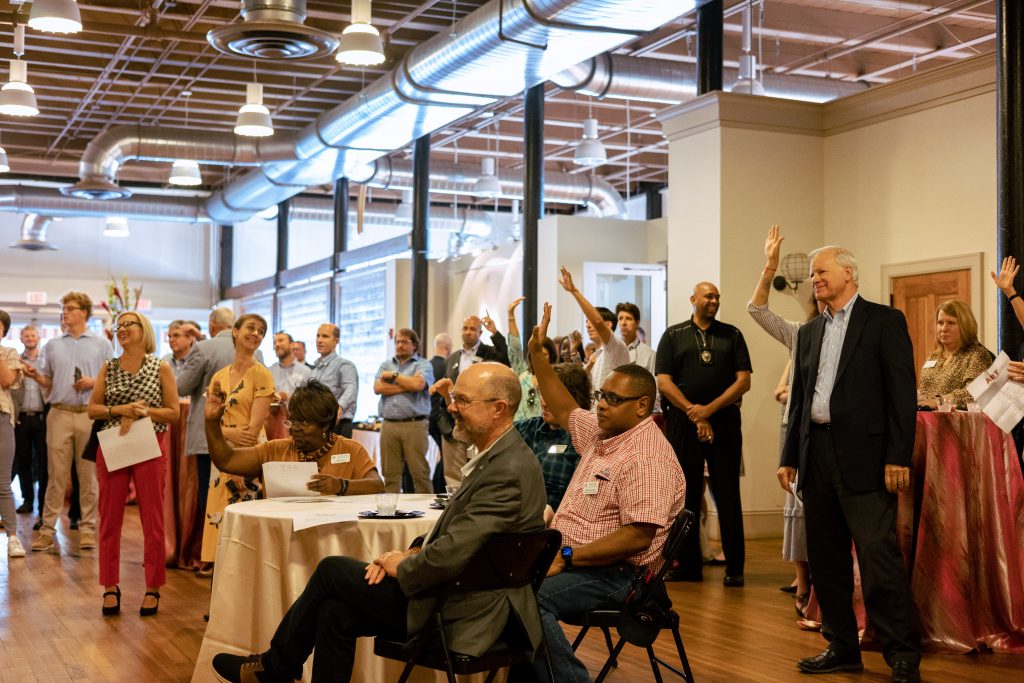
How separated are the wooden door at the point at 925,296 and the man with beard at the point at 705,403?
6.55ft

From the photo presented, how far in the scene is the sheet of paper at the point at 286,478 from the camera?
14.5ft

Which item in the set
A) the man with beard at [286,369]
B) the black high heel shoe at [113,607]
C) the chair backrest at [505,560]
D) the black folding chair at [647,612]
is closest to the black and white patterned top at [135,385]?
the black high heel shoe at [113,607]

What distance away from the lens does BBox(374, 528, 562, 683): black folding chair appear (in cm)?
314

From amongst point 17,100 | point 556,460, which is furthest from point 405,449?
point 556,460

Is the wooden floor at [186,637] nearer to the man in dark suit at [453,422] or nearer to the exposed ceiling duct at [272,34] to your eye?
the man in dark suit at [453,422]

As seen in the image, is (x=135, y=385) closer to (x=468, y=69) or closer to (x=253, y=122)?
(x=468, y=69)

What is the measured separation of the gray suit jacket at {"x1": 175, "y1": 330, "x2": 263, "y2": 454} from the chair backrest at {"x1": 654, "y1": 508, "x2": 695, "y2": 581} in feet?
13.3

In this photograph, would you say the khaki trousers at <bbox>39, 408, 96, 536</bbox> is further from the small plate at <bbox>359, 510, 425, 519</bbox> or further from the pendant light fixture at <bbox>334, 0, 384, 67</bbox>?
the small plate at <bbox>359, 510, 425, 519</bbox>

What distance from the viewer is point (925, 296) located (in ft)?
28.0

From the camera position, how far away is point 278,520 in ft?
12.8

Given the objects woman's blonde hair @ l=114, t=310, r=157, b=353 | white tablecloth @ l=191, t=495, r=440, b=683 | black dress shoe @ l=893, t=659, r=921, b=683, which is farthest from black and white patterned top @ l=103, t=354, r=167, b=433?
black dress shoe @ l=893, t=659, r=921, b=683

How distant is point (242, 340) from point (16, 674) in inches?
80.1

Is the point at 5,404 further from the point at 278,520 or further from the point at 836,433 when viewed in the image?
the point at 836,433

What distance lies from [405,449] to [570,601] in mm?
5619
